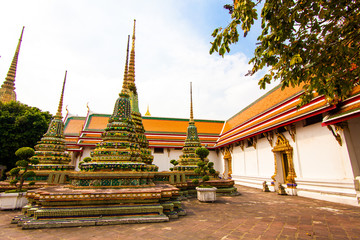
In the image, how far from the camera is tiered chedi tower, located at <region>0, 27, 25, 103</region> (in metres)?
24.6

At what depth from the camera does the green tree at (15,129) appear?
1529 cm

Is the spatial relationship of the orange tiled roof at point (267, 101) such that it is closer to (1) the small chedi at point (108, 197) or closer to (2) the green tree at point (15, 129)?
(1) the small chedi at point (108, 197)

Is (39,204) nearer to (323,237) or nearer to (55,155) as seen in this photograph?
(323,237)

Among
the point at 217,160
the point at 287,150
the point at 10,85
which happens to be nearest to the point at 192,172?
the point at 287,150

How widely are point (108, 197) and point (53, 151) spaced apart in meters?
8.15

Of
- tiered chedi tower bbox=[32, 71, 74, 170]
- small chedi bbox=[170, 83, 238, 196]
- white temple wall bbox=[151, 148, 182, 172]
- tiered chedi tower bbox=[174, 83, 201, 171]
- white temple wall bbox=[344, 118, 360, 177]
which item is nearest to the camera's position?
white temple wall bbox=[344, 118, 360, 177]

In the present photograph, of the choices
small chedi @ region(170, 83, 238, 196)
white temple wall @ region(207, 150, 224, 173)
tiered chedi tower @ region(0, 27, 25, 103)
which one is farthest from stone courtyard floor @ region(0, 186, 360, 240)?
tiered chedi tower @ region(0, 27, 25, 103)

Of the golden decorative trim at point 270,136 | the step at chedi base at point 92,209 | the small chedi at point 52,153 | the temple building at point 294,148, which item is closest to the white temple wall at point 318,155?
the temple building at point 294,148

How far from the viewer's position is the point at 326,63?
3223mm

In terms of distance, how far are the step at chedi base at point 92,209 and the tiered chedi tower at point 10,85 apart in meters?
27.2

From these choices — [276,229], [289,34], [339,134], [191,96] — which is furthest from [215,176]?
[289,34]

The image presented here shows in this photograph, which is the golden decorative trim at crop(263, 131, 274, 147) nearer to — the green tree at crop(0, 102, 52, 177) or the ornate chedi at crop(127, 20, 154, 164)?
the ornate chedi at crop(127, 20, 154, 164)

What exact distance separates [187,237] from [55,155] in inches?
393

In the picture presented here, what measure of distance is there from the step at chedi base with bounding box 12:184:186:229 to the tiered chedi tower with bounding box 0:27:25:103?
27.2 meters
